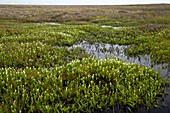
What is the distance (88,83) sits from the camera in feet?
39.0

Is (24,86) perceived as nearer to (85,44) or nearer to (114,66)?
(114,66)

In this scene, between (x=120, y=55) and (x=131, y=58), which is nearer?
(x=131, y=58)

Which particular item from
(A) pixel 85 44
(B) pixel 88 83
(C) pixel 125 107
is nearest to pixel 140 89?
(C) pixel 125 107

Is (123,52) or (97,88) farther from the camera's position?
(123,52)

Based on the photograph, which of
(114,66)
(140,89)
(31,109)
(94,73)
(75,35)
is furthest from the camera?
(75,35)

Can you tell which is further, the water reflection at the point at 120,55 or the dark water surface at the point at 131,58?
the water reflection at the point at 120,55

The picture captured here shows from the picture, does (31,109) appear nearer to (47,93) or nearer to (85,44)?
(47,93)

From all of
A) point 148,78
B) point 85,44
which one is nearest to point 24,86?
point 148,78

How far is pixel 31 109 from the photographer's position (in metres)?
9.49

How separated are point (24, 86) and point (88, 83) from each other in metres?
3.16

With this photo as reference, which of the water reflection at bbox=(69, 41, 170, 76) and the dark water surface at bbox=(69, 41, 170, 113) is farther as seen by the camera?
the water reflection at bbox=(69, 41, 170, 76)

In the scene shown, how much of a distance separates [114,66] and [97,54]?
7.66 m

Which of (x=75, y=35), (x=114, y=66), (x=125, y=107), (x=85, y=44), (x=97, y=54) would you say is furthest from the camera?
A: (x=75, y=35)

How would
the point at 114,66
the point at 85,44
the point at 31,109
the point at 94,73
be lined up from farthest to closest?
the point at 85,44 < the point at 114,66 < the point at 94,73 < the point at 31,109
